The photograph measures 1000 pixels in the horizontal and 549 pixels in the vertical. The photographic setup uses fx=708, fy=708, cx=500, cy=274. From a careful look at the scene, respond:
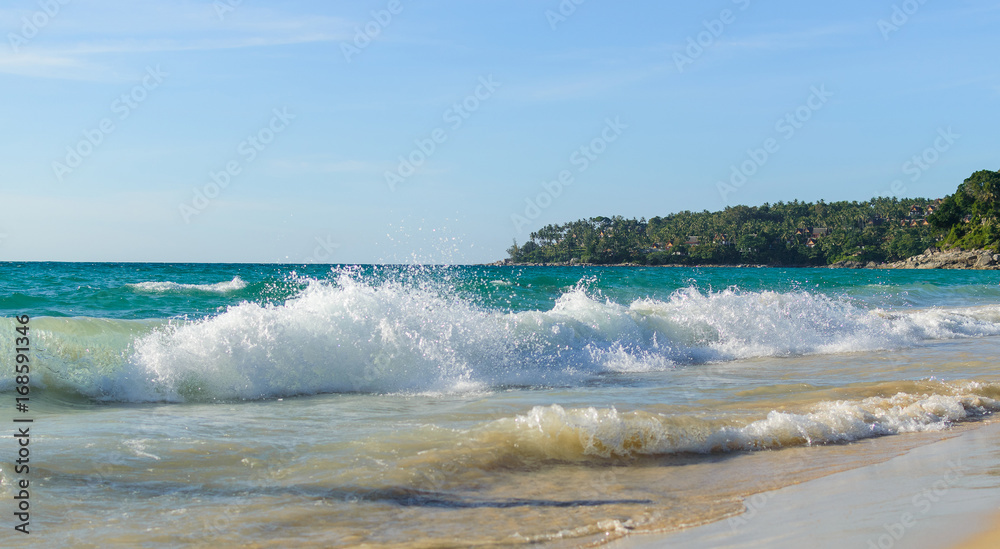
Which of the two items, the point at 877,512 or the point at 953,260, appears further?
the point at 953,260

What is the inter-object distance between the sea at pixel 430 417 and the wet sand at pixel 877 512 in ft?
0.65

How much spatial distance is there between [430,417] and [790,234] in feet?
390

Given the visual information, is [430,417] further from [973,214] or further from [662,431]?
[973,214]

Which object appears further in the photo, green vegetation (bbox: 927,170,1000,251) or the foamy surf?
green vegetation (bbox: 927,170,1000,251)

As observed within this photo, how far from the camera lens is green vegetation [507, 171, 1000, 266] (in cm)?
8138

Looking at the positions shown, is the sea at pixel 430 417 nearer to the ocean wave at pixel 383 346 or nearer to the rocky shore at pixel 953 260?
the ocean wave at pixel 383 346

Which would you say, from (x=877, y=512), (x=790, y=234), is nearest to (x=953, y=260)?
(x=790, y=234)

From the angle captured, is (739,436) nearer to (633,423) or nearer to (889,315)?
(633,423)

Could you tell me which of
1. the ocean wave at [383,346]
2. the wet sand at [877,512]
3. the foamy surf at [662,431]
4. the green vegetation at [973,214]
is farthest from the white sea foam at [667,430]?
the green vegetation at [973,214]

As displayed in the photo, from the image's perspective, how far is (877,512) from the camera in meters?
4.07

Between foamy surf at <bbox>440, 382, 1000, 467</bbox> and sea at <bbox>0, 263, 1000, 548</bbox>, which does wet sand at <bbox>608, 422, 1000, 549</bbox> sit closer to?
sea at <bbox>0, 263, 1000, 548</bbox>

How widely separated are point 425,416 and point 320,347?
10.4ft

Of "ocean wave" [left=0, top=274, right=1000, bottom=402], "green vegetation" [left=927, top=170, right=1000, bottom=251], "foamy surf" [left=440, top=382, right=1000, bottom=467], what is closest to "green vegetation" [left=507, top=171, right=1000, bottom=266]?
"green vegetation" [left=927, top=170, right=1000, bottom=251]

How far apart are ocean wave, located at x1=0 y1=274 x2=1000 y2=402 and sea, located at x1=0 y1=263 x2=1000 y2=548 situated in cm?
3
